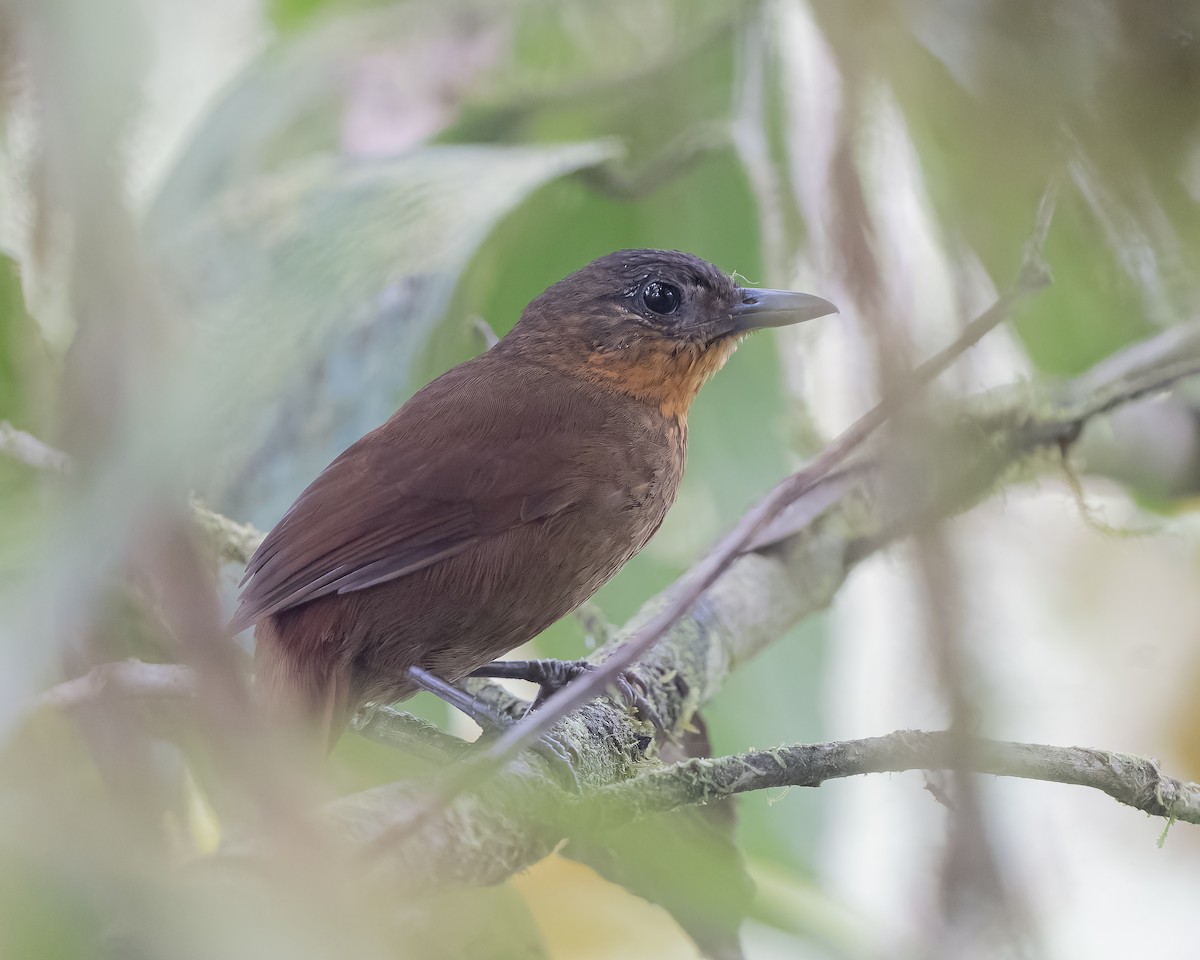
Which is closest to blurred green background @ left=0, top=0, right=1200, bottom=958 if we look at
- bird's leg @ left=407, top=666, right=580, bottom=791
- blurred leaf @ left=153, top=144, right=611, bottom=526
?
blurred leaf @ left=153, top=144, right=611, bottom=526

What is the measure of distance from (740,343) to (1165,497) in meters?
1.11

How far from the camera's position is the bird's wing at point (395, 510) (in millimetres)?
1952

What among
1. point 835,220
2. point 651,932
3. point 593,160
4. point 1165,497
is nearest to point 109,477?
point 835,220

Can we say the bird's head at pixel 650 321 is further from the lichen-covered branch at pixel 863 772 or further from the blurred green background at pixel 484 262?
the lichen-covered branch at pixel 863 772

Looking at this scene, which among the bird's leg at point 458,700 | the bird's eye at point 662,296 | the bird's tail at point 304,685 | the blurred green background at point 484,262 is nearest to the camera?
the blurred green background at point 484,262

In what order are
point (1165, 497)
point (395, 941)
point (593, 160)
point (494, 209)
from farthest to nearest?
point (1165, 497)
point (593, 160)
point (494, 209)
point (395, 941)

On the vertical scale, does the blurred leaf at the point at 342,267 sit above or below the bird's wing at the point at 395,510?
above

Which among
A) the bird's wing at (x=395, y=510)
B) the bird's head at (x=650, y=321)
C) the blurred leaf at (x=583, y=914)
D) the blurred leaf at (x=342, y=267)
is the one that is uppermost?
the bird's head at (x=650, y=321)

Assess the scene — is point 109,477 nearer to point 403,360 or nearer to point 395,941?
point 395,941

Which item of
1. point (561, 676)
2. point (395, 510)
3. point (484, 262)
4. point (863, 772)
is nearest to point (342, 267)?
point (484, 262)

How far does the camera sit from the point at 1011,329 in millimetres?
2375

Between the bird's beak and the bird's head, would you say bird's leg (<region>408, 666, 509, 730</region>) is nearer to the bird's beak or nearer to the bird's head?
the bird's head

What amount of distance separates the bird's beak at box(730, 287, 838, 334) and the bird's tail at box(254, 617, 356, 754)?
3.57 ft

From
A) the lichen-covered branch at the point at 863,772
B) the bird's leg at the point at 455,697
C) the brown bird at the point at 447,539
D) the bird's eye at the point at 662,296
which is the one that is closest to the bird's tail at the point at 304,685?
the brown bird at the point at 447,539
